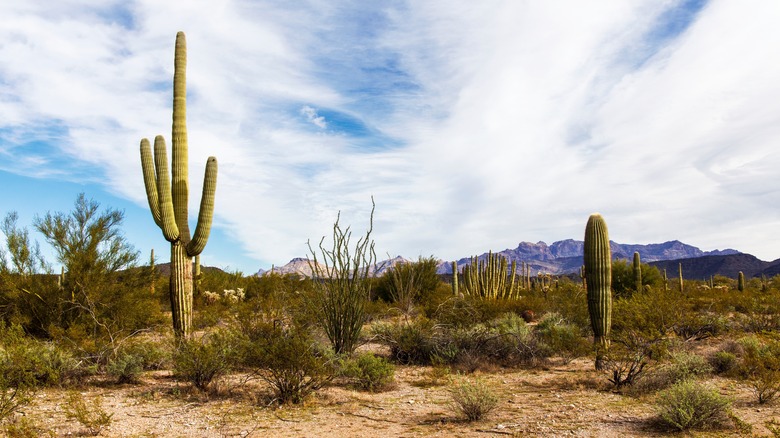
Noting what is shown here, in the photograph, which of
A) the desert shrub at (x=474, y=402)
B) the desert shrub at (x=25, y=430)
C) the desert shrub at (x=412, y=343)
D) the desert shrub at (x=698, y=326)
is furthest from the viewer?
the desert shrub at (x=698, y=326)

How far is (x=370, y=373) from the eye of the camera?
817 centimetres

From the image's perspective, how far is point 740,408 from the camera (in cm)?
664

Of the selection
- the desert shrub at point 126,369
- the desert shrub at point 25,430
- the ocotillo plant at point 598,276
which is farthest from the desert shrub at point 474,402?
the desert shrub at point 126,369

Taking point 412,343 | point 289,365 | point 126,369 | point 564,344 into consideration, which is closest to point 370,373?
point 289,365

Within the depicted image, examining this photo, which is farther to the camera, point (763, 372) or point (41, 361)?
point (41, 361)

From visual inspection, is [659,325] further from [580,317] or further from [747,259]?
[747,259]

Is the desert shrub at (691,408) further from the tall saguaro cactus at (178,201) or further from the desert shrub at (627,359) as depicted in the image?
the tall saguaro cactus at (178,201)

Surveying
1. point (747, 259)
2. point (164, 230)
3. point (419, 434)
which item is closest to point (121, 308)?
point (164, 230)

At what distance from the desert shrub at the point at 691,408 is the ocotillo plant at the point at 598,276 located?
133 inches

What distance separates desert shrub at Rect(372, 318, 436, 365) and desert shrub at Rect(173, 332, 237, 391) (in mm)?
3487

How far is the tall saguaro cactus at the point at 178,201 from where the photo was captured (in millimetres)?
10930

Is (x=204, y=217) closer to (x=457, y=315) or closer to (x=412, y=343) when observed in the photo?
(x=412, y=343)

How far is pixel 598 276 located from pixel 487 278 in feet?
36.6

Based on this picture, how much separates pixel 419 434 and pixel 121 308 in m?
8.64
